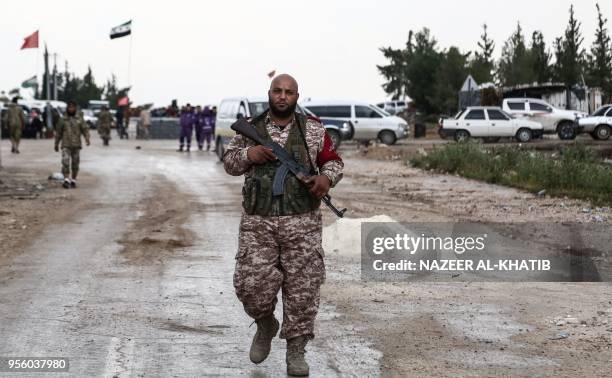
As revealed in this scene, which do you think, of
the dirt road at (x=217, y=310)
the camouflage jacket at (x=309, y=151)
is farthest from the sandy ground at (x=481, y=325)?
the camouflage jacket at (x=309, y=151)

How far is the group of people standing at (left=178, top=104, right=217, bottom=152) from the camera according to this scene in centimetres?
3781

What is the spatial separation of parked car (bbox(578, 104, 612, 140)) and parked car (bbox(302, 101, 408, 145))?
6414 millimetres

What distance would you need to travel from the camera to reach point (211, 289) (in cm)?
936

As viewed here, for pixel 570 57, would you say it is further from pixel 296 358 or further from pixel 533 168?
pixel 296 358

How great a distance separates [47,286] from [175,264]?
1665 millimetres

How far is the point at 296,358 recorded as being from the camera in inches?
246

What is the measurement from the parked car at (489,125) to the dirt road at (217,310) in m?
24.4

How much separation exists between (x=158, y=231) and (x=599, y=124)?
2788 centimetres

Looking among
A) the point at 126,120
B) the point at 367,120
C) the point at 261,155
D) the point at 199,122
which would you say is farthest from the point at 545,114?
the point at 261,155

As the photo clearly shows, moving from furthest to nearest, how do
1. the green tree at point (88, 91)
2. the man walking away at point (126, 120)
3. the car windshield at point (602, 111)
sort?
the green tree at point (88, 91) → the man walking away at point (126, 120) → the car windshield at point (602, 111)

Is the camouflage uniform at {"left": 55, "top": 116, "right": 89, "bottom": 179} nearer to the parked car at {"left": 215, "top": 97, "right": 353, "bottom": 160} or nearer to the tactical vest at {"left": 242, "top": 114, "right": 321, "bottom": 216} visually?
the parked car at {"left": 215, "top": 97, "right": 353, "bottom": 160}

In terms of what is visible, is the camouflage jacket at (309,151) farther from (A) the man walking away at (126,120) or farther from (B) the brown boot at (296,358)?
(A) the man walking away at (126,120)

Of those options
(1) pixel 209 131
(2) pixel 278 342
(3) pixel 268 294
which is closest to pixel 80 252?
(2) pixel 278 342

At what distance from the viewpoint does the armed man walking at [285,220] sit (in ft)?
20.2
